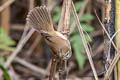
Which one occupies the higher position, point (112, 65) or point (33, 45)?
point (112, 65)

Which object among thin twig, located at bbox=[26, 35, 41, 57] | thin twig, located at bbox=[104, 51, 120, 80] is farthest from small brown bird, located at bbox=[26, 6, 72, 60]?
thin twig, located at bbox=[26, 35, 41, 57]

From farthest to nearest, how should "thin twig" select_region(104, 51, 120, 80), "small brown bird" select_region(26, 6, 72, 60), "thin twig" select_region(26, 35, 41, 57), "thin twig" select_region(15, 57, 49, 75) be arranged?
1. "thin twig" select_region(26, 35, 41, 57)
2. "thin twig" select_region(15, 57, 49, 75)
3. "small brown bird" select_region(26, 6, 72, 60)
4. "thin twig" select_region(104, 51, 120, 80)

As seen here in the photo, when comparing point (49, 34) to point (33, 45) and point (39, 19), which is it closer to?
point (39, 19)

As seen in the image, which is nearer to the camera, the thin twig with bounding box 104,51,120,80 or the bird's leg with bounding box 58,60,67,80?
the thin twig with bounding box 104,51,120,80

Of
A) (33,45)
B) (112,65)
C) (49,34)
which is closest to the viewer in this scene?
(112,65)

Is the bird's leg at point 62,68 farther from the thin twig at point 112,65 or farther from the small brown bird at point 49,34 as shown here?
the thin twig at point 112,65

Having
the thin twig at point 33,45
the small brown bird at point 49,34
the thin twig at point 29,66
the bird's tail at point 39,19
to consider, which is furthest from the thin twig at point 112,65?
the thin twig at point 33,45

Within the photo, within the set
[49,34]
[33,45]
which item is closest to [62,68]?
[49,34]

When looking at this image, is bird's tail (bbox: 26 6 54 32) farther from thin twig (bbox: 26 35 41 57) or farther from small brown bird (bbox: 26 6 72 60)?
thin twig (bbox: 26 35 41 57)

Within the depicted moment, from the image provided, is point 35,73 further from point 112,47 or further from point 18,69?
point 112,47
